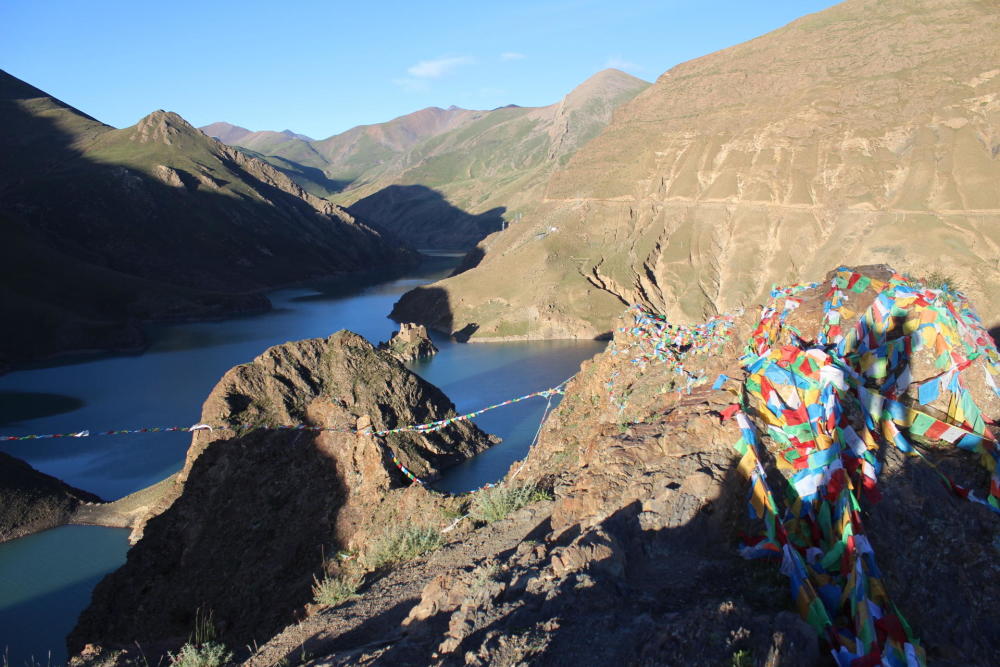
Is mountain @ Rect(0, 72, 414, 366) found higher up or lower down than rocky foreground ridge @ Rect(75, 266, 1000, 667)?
higher up

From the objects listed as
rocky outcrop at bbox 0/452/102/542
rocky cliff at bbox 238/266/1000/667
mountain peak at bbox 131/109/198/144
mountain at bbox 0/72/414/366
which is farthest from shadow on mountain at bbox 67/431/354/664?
mountain peak at bbox 131/109/198/144

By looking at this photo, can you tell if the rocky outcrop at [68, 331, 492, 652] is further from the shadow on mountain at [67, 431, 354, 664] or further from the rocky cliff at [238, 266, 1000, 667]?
the rocky cliff at [238, 266, 1000, 667]

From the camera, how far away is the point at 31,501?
23484 millimetres

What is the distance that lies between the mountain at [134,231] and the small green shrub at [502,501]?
2047 inches

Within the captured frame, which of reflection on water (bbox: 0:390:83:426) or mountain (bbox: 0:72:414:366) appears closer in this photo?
reflection on water (bbox: 0:390:83:426)

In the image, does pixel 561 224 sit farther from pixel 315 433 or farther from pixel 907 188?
pixel 315 433

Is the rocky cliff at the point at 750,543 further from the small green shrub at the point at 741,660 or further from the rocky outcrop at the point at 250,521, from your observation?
the rocky outcrop at the point at 250,521

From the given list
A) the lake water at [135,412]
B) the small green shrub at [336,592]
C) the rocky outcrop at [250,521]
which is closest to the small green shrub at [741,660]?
the small green shrub at [336,592]

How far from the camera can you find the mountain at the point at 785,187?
48.1m

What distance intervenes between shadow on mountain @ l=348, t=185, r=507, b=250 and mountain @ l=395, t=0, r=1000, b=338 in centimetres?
8156

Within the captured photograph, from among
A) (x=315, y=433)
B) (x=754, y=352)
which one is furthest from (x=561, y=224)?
(x=754, y=352)

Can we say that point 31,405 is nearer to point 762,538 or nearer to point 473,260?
point 762,538

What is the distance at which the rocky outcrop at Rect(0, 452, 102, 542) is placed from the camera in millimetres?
22828

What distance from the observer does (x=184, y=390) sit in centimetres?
4088
